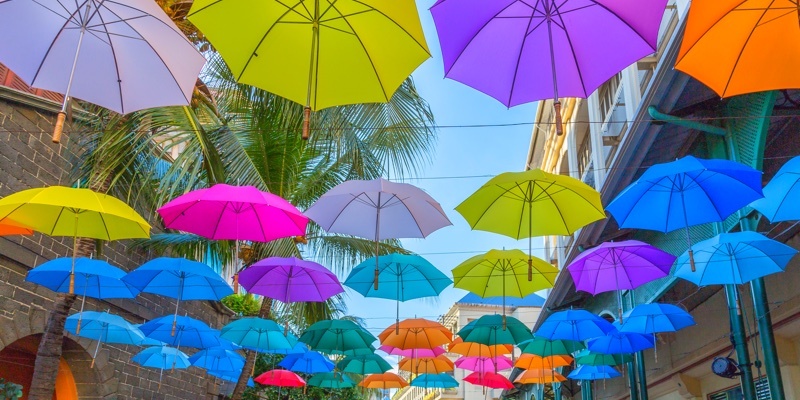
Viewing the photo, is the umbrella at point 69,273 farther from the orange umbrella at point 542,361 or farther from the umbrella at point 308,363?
the orange umbrella at point 542,361

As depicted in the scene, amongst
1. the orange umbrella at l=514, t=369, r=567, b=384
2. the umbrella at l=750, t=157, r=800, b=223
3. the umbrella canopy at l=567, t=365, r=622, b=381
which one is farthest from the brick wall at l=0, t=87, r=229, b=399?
the umbrella canopy at l=567, t=365, r=622, b=381

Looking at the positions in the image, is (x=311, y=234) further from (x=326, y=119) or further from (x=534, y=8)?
(x=534, y=8)

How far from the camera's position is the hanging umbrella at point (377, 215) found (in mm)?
9461

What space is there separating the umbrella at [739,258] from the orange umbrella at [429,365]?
1007cm

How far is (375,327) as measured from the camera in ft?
69.2

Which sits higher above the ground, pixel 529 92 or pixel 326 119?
pixel 326 119

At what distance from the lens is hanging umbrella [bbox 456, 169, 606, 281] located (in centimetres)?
848

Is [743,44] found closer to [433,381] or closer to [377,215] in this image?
[377,215]

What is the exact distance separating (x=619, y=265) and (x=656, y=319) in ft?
4.17

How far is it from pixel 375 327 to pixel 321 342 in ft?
22.1

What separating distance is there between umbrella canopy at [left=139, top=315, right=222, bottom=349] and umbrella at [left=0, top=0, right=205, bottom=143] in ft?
23.8

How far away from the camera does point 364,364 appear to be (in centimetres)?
1791

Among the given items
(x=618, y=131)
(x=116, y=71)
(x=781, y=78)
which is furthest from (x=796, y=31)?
(x=618, y=131)

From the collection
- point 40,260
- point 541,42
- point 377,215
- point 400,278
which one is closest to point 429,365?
point 400,278
